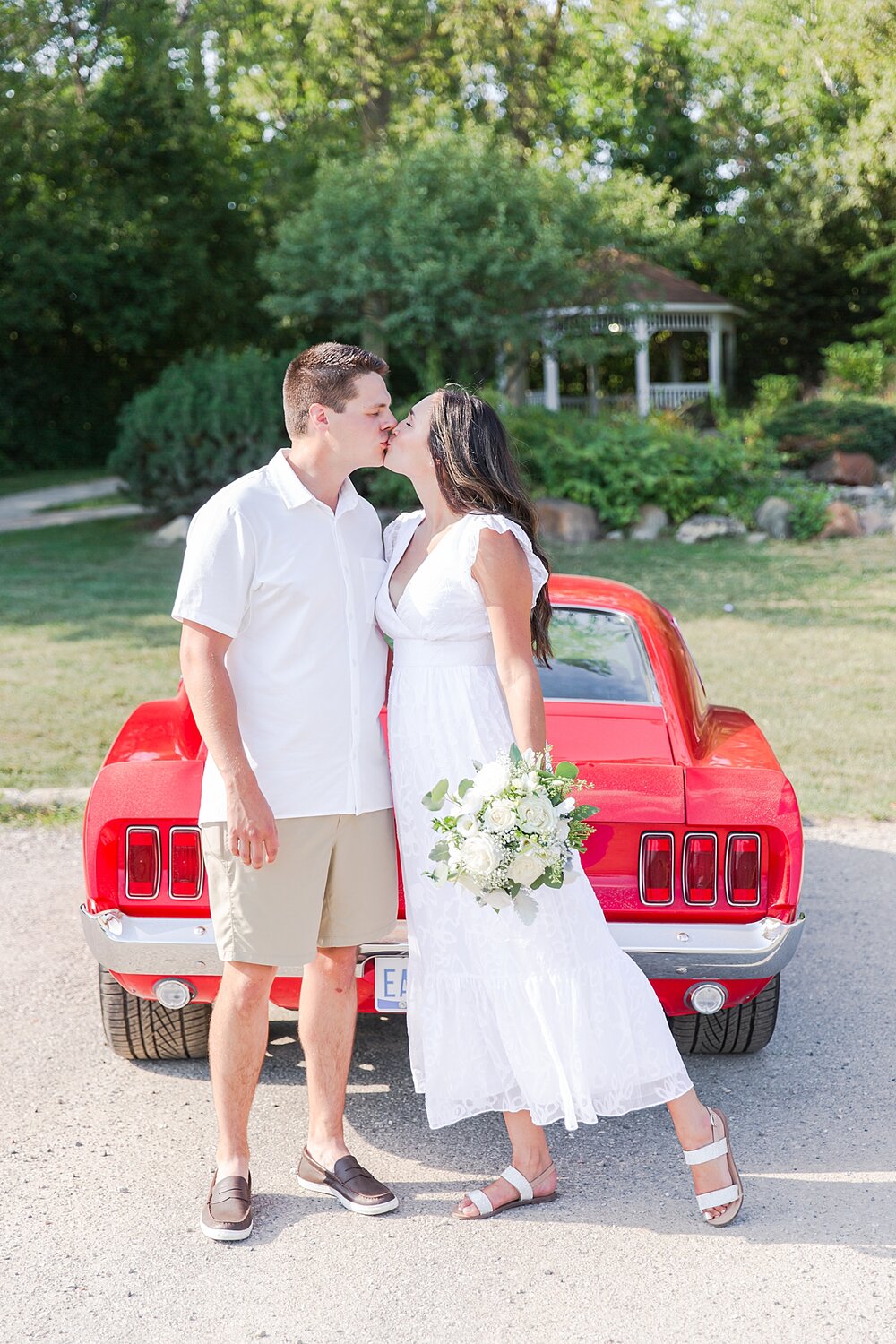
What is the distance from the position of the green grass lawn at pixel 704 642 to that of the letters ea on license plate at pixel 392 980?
3609 mm

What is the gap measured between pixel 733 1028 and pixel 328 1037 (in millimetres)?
1324

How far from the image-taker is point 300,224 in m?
17.8

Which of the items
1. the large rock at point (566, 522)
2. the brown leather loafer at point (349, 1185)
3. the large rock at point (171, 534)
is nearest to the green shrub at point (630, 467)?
the large rock at point (566, 522)

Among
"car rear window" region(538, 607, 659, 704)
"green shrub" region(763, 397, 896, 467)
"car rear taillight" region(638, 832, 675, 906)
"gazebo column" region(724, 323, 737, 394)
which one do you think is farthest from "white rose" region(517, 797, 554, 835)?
"gazebo column" region(724, 323, 737, 394)

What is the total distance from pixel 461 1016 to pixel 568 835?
1.79ft

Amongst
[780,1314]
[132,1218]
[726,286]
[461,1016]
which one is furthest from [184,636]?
[726,286]

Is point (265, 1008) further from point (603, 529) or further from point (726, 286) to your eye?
point (726, 286)

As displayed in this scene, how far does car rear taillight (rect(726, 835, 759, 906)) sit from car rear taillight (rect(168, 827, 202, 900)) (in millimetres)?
1427

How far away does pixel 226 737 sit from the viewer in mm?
2807

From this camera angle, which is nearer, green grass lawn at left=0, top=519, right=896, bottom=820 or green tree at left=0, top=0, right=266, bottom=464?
green grass lawn at left=0, top=519, right=896, bottom=820

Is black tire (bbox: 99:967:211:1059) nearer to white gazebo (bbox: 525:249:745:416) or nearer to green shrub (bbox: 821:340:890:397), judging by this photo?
white gazebo (bbox: 525:249:745:416)

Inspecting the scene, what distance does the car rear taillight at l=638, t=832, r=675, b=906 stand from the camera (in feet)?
11.1

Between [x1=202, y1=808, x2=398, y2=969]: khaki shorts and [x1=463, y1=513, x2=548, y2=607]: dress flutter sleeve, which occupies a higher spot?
[x1=463, y1=513, x2=548, y2=607]: dress flutter sleeve

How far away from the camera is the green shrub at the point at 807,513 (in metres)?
17.0
